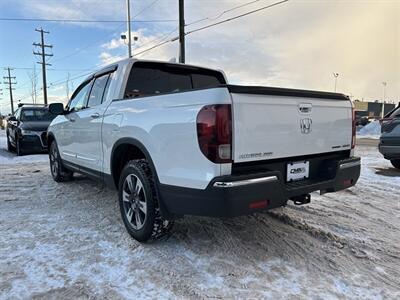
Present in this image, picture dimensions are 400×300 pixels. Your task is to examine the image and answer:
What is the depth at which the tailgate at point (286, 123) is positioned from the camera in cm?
289

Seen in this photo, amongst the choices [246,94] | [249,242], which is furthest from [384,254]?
[246,94]

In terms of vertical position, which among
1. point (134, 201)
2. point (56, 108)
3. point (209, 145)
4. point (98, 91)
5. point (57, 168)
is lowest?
point (57, 168)

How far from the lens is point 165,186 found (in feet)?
10.6

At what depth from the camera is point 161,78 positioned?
4.69 meters

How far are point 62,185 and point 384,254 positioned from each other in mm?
5309

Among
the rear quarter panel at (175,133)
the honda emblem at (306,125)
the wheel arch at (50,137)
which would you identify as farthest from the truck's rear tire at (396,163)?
the wheel arch at (50,137)

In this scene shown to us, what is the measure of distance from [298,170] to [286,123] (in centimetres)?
52

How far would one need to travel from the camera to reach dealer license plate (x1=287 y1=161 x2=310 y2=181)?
3361 millimetres

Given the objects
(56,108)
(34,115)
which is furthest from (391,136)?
(34,115)

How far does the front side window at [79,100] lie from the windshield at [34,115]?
709cm

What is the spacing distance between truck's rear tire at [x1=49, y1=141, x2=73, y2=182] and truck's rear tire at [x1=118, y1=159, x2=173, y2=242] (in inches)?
117

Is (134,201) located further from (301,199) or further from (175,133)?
(301,199)

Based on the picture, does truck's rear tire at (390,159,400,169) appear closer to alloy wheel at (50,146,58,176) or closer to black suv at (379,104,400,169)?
black suv at (379,104,400,169)

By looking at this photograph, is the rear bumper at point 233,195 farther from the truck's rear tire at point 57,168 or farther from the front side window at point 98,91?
the truck's rear tire at point 57,168
